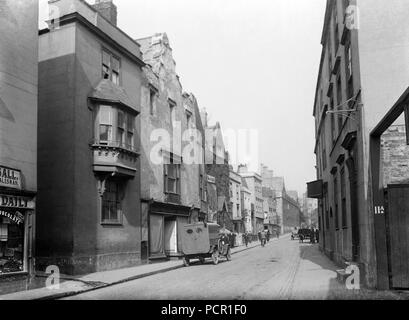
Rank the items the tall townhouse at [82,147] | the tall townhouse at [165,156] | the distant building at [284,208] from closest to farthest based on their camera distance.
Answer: the tall townhouse at [82,147], the tall townhouse at [165,156], the distant building at [284,208]

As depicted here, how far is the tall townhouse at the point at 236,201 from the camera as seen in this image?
2414 inches

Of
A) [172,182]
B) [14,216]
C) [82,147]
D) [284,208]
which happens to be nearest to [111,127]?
[82,147]

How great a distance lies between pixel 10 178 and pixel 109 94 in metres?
7.26

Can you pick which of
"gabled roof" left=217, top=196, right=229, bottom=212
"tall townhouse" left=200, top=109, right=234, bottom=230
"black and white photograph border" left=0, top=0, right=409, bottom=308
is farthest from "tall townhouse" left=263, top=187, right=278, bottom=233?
"black and white photograph border" left=0, top=0, right=409, bottom=308

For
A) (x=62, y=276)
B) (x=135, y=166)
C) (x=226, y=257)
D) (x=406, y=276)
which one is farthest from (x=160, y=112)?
(x=406, y=276)


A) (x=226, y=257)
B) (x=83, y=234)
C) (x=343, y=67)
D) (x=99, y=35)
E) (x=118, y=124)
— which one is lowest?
(x=226, y=257)

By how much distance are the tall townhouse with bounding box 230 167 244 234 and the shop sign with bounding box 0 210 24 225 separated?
46.3 metres

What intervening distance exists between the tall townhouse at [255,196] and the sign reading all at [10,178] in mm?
63351

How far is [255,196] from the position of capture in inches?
3238

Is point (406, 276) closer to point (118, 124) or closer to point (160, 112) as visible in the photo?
point (118, 124)

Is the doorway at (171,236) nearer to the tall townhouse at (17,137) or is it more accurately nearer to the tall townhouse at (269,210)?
the tall townhouse at (17,137)

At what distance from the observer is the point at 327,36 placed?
959 inches

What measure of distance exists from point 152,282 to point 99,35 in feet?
37.1

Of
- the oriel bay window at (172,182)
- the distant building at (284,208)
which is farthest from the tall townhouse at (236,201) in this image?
the distant building at (284,208)
